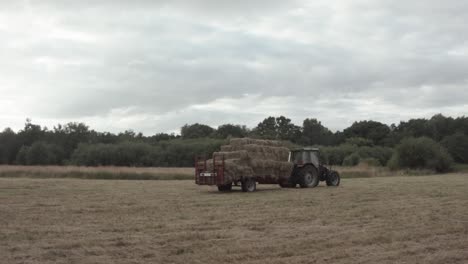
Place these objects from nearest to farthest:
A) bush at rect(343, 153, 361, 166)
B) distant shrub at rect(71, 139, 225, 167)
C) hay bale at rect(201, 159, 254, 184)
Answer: hay bale at rect(201, 159, 254, 184)
bush at rect(343, 153, 361, 166)
distant shrub at rect(71, 139, 225, 167)

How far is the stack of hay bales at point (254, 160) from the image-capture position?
18906 millimetres

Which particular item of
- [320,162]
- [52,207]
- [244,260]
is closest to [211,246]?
[244,260]

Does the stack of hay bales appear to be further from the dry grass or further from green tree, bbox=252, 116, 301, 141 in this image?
green tree, bbox=252, 116, 301, 141

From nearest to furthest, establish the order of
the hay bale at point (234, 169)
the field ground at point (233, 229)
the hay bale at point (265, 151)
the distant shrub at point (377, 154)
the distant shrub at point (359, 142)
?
the field ground at point (233, 229)
the hay bale at point (234, 169)
the hay bale at point (265, 151)
the distant shrub at point (377, 154)
the distant shrub at point (359, 142)

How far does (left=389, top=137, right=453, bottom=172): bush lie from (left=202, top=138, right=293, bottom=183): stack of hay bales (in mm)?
30612

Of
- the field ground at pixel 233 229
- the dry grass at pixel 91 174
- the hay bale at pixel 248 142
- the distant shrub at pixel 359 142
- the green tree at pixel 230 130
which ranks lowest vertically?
the field ground at pixel 233 229

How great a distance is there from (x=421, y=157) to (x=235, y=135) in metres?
38.5

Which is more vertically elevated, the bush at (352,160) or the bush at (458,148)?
the bush at (458,148)

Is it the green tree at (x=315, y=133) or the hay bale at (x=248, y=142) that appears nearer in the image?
the hay bale at (x=248, y=142)

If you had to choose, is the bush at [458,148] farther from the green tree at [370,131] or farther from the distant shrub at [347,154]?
the green tree at [370,131]

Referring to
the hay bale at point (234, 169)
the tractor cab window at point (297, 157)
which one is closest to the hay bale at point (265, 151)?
the hay bale at point (234, 169)

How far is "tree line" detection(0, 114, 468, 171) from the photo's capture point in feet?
167

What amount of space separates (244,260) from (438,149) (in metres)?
46.2

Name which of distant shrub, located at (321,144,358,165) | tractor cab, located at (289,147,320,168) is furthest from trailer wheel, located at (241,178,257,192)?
distant shrub, located at (321,144,358,165)
